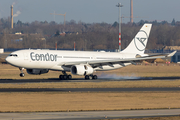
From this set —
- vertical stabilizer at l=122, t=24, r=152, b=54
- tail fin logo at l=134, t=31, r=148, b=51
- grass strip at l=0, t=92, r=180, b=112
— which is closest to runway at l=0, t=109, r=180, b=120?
grass strip at l=0, t=92, r=180, b=112

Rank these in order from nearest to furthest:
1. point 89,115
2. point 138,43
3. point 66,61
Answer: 1. point 89,115
2. point 66,61
3. point 138,43

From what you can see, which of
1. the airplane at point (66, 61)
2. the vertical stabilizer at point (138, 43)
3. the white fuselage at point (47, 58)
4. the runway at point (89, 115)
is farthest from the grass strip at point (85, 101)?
the vertical stabilizer at point (138, 43)

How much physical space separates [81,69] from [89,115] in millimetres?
29629

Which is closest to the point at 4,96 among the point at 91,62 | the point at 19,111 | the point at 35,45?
the point at 19,111

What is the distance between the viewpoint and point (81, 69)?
50125 mm

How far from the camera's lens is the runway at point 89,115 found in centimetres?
1961

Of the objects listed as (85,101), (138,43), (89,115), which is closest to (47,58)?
(138,43)

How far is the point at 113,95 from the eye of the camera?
30844 millimetres

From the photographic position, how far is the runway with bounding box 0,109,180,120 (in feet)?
64.3

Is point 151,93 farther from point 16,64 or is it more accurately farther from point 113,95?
point 16,64

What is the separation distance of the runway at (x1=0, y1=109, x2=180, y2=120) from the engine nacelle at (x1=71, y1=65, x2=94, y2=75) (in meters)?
28.0

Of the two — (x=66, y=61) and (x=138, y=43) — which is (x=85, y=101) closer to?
(x=66, y=61)

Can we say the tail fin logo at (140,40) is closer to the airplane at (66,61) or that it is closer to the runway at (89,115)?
the airplane at (66,61)

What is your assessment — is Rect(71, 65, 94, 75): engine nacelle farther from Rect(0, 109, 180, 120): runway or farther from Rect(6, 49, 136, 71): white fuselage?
Rect(0, 109, 180, 120): runway
